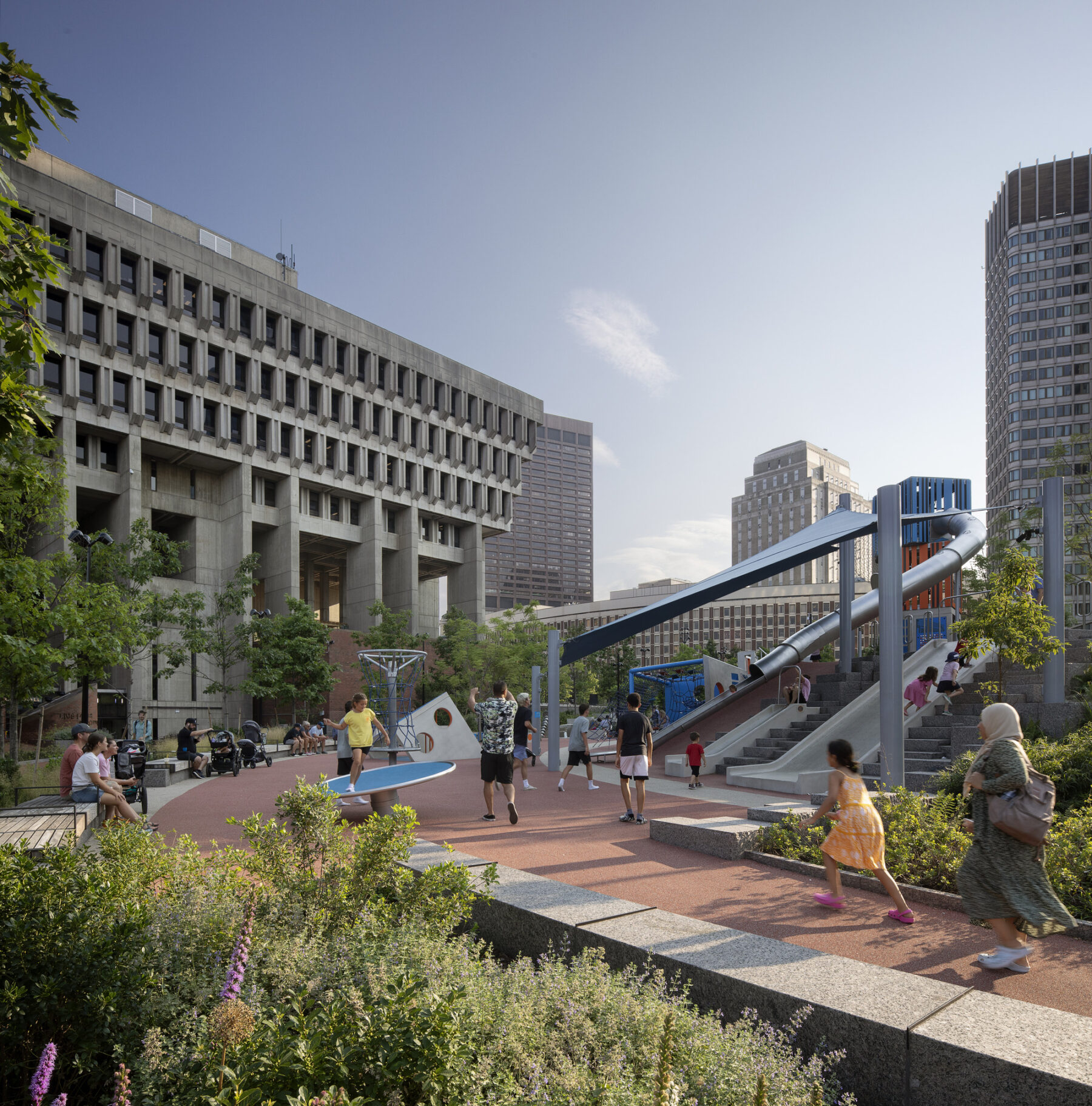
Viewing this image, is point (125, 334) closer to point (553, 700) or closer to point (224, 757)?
point (224, 757)

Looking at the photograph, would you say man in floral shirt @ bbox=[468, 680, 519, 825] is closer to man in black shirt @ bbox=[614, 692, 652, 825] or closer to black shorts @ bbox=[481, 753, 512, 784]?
black shorts @ bbox=[481, 753, 512, 784]

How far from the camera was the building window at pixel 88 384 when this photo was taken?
41.2 meters

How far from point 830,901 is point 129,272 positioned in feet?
156

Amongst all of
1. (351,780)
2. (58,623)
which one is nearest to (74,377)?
(58,623)

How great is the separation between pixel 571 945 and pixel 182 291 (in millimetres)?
47666

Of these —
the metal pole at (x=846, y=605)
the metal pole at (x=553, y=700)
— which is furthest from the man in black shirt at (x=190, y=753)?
the metal pole at (x=846, y=605)

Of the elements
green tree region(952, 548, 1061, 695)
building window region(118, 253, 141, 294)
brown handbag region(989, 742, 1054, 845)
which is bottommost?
brown handbag region(989, 742, 1054, 845)

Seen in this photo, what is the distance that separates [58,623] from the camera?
12.4m

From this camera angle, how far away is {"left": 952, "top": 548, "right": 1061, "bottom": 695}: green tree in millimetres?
13570

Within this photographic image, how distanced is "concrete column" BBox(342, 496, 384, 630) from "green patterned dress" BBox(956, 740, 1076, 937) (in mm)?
50078

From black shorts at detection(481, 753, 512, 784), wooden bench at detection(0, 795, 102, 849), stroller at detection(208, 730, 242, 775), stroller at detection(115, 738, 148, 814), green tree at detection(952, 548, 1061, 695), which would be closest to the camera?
wooden bench at detection(0, 795, 102, 849)

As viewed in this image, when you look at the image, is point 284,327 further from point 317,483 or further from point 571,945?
point 571,945

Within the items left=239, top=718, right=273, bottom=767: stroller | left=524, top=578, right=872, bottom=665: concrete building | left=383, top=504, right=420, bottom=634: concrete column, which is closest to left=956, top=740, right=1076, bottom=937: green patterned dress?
left=239, top=718, right=273, bottom=767: stroller

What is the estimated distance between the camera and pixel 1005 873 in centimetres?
512
